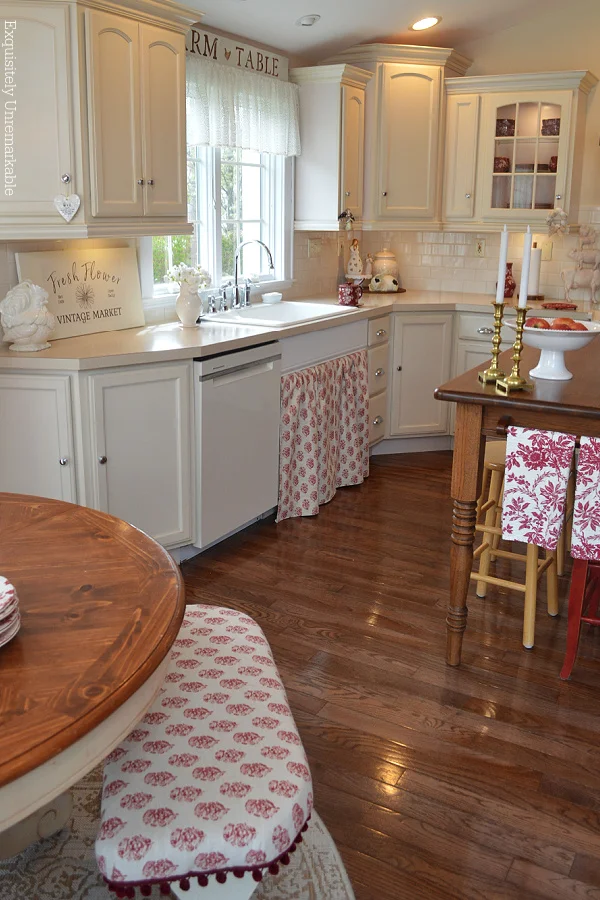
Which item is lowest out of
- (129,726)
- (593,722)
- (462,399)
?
(593,722)

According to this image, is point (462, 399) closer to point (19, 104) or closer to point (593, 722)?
point (593, 722)

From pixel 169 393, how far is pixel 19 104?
3.77 feet

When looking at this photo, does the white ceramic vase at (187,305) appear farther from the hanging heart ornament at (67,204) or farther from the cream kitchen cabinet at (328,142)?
the cream kitchen cabinet at (328,142)

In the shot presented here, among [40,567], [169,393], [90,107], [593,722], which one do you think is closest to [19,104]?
[90,107]

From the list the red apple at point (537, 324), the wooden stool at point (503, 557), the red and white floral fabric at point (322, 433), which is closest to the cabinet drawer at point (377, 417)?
the red and white floral fabric at point (322, 433)

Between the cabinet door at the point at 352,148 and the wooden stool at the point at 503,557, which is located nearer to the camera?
the wooden stool at the point at 503,557

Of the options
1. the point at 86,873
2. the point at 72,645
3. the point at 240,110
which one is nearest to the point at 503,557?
the point at 86,873

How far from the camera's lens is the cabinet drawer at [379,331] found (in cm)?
492

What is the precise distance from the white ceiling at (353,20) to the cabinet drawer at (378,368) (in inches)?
69.8

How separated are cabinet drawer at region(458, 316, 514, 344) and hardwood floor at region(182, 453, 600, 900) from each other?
1.58 m

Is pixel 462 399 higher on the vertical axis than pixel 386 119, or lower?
lower

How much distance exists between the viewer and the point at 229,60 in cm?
436

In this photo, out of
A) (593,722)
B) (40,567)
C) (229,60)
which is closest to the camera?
(40,567)

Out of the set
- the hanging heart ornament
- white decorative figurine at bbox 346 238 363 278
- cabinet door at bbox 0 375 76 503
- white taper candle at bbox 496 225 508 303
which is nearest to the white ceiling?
white decorative figurine at bbox 346 238 363 278
